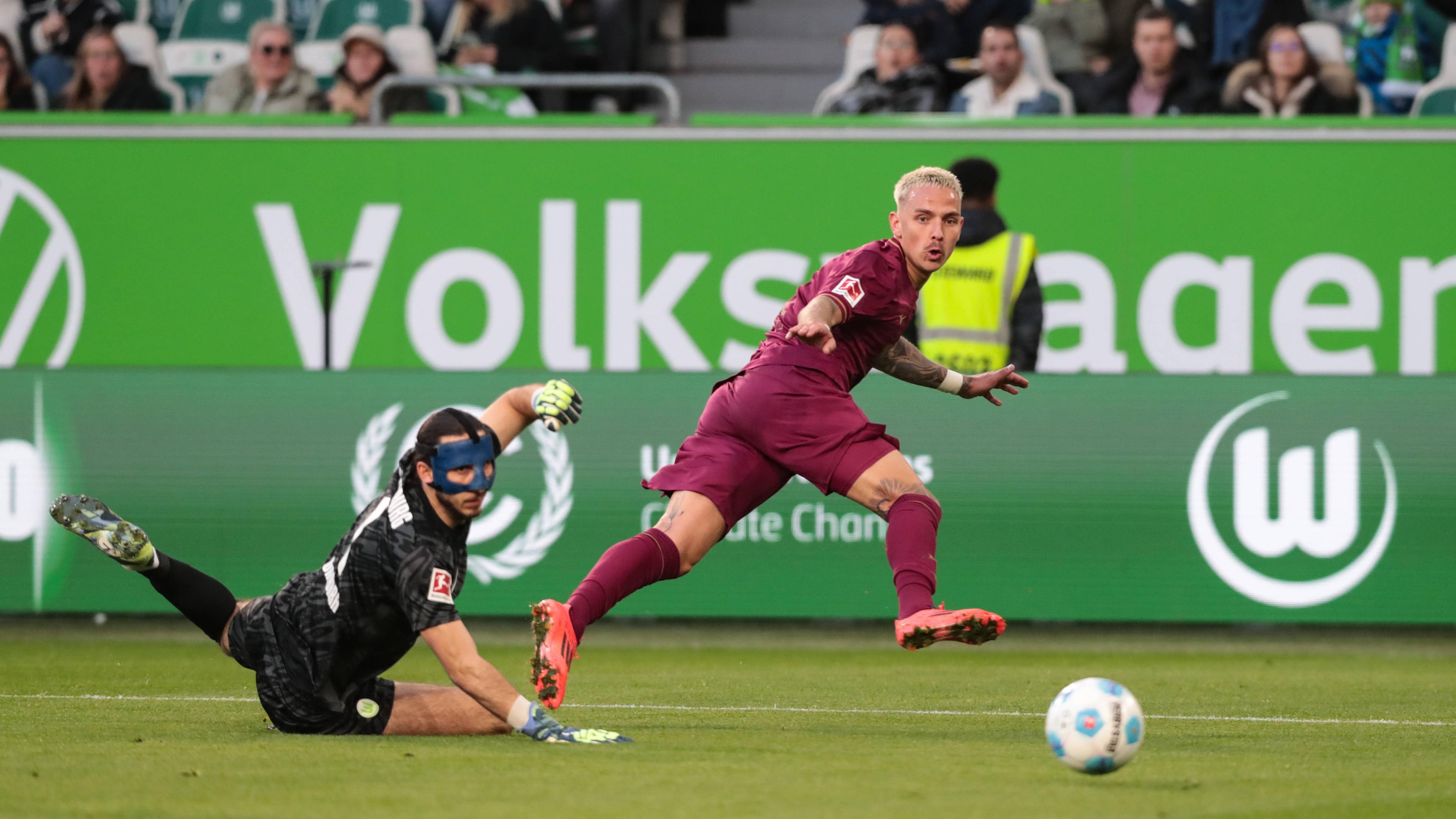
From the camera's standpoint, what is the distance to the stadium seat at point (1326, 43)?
43.5ft

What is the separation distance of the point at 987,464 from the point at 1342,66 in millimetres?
4609

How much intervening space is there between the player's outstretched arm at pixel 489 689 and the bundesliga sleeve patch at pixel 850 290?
5.58 feet

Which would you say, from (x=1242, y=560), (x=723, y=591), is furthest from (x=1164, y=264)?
(x=723, y=591)

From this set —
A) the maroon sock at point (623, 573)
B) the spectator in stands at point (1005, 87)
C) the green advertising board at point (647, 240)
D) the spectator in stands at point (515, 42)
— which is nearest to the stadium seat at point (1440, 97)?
the green advertising board at point (647, 240)

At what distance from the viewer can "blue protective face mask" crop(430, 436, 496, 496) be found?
5.82 meters

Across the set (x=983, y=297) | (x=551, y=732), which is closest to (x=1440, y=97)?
(x=983, y=297)

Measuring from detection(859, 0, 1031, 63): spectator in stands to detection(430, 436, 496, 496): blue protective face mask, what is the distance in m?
8.58

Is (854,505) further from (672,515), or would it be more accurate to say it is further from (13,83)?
(13,83)

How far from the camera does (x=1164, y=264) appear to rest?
12.5 meters

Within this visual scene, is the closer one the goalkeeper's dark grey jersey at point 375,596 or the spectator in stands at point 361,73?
the goalkeeper's dark grey jersey at point 375,596

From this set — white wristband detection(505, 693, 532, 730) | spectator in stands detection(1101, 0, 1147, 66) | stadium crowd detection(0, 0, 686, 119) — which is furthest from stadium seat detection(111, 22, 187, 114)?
white wristband detection(505, 693, 532, 730)

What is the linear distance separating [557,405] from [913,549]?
52.0 inches

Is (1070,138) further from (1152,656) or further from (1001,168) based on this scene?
(1152,656)

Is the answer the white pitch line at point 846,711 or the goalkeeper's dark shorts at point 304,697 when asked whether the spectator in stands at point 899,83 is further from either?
the goalkeeper's dark shorts at point 304,697
